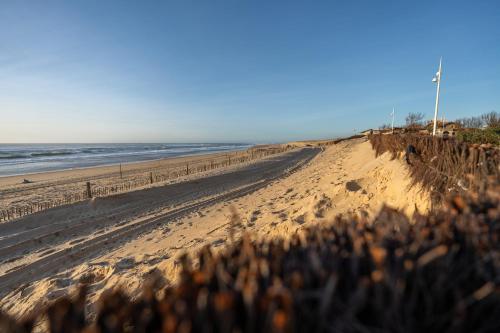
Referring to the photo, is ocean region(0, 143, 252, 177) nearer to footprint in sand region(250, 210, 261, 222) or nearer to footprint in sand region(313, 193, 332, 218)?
footprint in sand region(250, 210, 261, 222)

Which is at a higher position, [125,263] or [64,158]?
[64,158]

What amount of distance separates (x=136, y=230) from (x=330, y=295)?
8.16 meters

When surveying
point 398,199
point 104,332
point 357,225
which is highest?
point 357,225

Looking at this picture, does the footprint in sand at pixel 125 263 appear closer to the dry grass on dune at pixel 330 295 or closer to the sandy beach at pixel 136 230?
the sandy beach at pixel 136 230

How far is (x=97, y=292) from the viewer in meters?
4.48

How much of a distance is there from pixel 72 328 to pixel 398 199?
5861 millimetres

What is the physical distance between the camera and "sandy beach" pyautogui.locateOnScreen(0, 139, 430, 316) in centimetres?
500

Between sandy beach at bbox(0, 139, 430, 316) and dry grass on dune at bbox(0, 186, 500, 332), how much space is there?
146 cm

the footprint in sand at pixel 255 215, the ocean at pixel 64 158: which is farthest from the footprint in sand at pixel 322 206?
the ocean at pixel 64 158

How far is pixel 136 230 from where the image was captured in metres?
8.21

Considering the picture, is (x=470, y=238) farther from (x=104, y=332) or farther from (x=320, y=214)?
(x=320, y=214)

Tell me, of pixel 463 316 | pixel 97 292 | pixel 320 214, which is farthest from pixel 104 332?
pixel 320 214

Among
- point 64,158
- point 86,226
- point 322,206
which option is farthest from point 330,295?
point 64,158

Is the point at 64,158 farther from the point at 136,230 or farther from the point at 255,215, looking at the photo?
the point at 255,215
